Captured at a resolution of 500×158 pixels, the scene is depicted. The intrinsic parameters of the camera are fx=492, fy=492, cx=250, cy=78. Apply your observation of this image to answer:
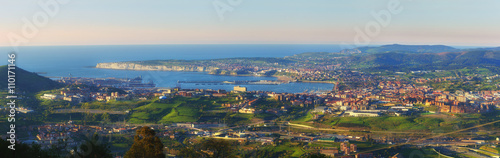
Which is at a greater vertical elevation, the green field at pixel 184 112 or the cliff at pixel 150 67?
the cliff at pixel 150 67

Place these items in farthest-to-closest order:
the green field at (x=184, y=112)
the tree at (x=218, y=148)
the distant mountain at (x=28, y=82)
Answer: the distant mountain at (x=28, y=82), the green field at (x=184, y=112), the tree at (x=218, y=148)

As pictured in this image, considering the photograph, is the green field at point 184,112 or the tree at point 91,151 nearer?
the tree at point 91,151

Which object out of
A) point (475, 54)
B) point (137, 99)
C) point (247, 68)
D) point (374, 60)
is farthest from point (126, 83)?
point (475, 54)

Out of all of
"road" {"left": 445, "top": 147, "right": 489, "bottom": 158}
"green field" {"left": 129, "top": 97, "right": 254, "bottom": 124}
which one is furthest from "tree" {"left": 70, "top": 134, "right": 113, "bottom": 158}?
"green field" {"left": 129, "top": 97, "right": 254, "bottom": 124}

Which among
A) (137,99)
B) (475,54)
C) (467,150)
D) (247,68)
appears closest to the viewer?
(467,150)

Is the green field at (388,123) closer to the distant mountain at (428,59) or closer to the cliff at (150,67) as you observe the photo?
the cliff at (150,67)

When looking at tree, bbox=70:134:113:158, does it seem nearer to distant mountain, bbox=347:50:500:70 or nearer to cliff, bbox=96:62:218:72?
cliff, bbox=96:62:218:72

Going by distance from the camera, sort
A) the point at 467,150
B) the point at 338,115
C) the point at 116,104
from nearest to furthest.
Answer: the point at 467,150 < the point at 338,115 < the point at 116,104

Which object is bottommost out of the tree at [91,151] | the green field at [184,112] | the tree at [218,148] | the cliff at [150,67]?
the green field at [184,112]

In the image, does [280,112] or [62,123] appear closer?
[62,123]

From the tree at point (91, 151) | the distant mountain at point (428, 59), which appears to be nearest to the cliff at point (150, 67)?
the distant mountain at point (428, 59)

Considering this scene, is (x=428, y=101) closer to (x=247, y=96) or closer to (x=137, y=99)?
(x=247, y=96)
